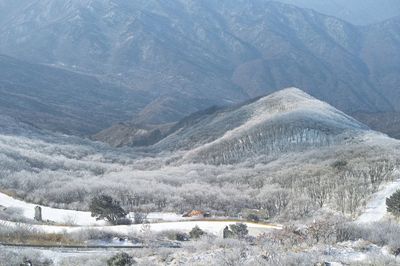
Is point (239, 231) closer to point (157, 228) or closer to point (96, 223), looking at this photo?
point (157, 228)

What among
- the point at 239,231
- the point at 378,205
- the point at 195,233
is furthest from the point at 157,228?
the point at 378,205

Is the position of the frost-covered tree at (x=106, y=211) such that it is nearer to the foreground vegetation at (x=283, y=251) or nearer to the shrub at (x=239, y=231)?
the shrub at (x=239, y=231)

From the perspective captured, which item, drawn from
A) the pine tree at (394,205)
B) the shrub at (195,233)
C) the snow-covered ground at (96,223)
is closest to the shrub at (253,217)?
the snow-covered ground at (96,223)

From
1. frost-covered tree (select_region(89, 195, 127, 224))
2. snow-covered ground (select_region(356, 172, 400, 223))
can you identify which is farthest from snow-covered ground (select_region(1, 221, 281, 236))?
snow-covered ground (select_region(356, 172, 400, 223))

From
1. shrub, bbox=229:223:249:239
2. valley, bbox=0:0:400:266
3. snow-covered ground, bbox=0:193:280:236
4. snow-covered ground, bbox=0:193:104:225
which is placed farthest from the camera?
snow-covered ground, bbox=0:193:104:225

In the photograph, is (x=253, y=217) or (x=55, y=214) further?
(x=253, y=217)

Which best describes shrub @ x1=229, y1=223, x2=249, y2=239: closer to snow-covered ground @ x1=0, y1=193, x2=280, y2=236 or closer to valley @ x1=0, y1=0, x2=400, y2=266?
valley @ x1=0, y1=0, x2=400, y2=266
